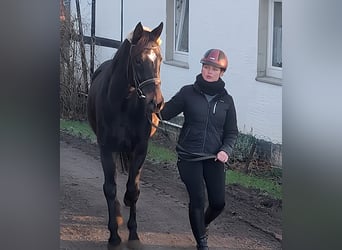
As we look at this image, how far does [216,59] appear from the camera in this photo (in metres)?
3.71

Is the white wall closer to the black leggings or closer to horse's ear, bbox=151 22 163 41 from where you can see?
horse's ear, bbox=151 22 163 41

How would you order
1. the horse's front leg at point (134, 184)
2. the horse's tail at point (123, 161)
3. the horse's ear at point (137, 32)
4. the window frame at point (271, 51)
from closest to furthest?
1. the horse's ear at point (137, 32)
2. the horse's front leg at point (134, 184)
3. the window frame at point (271, 51)
4. the horse's tail at point (123, 161)

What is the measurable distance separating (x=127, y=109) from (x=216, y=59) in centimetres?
57

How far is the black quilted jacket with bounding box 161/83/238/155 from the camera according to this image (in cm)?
384

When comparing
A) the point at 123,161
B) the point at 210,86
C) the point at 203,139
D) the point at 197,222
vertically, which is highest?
the point at 210,86

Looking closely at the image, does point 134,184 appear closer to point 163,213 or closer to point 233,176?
point 163,213

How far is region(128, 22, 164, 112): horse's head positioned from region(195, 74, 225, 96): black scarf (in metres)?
0.26

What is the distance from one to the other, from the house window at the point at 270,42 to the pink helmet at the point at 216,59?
0.97 feet

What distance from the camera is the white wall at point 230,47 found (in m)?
3.67

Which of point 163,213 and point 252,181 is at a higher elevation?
point 252,181

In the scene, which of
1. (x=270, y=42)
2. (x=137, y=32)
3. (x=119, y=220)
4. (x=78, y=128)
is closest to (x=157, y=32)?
(x=137, y=32)

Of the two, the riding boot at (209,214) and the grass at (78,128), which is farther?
the riding boot at (209,214)

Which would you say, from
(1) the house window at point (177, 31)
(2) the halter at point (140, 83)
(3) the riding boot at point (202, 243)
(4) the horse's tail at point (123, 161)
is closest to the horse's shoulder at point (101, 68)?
(2) the halter at point (140, 83)

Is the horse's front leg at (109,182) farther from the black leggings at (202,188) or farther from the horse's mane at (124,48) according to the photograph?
the horse's mane at (124,48)
